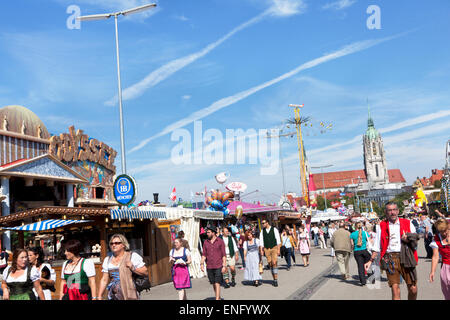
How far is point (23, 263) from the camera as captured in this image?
5.82 meters

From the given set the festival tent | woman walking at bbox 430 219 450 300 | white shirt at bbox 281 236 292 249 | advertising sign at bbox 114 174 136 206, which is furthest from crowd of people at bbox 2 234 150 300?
white shirt at bbox 281 236 292 249

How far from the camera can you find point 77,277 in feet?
18.7

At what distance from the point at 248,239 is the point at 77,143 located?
2997 cm

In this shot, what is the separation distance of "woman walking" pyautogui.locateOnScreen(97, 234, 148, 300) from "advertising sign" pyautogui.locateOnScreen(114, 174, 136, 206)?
10857 mm

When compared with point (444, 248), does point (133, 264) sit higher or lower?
higher

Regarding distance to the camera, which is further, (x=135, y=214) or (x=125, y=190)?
(x=125, y=190)

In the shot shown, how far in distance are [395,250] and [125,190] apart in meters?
11.5

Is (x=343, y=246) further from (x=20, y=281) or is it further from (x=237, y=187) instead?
(x=237, y=187)

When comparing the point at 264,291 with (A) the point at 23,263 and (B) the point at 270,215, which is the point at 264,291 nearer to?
(A) the point at 23,263

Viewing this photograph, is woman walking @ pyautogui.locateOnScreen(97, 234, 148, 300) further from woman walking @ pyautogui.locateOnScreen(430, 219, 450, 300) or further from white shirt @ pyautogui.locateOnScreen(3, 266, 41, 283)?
woman walking @ pyautogui.locateOnScreen(430, 219, 450, 300)

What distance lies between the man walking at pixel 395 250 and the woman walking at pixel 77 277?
4.23 m

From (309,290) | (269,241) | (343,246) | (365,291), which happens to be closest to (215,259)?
(309,290)

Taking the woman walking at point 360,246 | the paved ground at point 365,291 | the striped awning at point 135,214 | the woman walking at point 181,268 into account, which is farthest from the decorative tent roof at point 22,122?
the paved ground at point 365,291
